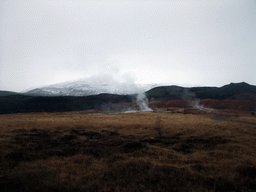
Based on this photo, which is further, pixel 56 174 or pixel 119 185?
pixel 56 174

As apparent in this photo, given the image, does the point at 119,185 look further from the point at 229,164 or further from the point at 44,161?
the point at 229,164

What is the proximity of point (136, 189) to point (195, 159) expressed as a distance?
5244mm

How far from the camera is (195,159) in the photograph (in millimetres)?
8820

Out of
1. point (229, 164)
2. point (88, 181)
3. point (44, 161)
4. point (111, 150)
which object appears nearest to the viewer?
point (88, 181)

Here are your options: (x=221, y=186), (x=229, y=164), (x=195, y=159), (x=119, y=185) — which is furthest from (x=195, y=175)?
(x=119, y=185)

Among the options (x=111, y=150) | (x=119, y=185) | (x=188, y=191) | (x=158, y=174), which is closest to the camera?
(x=188, y=191)

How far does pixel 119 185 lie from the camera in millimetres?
5902

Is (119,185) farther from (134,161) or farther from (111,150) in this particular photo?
(111,150)

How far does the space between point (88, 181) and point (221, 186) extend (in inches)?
233

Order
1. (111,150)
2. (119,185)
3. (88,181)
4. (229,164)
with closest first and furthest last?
1. (119,185)
2. (88,181)
3. (229,164)
4. (111,150)

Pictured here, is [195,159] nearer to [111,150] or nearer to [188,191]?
[188,191]

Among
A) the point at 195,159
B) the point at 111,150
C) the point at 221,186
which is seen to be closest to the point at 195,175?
the point at 221,186

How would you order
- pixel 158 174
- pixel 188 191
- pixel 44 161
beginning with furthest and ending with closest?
pixel 44 161 → pixel 158 174 → pixel 188 191

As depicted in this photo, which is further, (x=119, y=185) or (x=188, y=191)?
(x=119, y=185)
